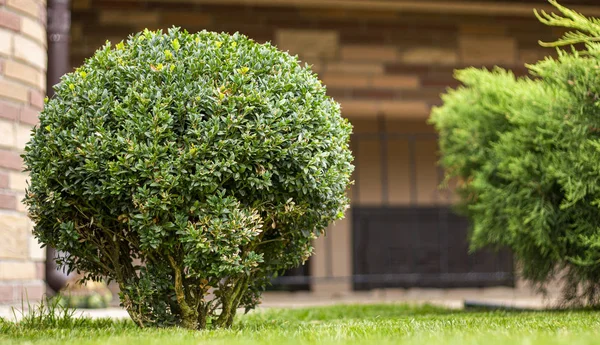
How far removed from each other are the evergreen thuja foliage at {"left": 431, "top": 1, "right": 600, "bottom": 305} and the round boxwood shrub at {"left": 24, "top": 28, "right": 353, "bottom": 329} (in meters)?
2.19

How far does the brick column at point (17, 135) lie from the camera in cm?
648

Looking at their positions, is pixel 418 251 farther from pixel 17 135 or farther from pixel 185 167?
pixel 185 167

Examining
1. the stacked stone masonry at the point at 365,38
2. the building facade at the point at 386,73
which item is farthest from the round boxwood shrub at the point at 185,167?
the stacked stone masonry at the point at 365,38

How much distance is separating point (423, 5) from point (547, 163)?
4500mm

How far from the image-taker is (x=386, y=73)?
10711mm

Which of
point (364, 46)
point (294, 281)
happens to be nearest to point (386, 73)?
point (364, 46)

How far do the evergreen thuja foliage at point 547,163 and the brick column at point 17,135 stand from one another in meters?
4.11

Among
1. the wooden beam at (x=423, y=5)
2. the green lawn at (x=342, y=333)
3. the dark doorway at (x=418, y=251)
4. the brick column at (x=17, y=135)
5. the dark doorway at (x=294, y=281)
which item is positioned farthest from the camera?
the dark doorway at (x=418, y=251)

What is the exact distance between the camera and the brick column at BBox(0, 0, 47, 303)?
21.3 feet

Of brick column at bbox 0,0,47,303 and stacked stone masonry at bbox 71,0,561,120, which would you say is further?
stacked stone masonry at bbox 71,0,561,120

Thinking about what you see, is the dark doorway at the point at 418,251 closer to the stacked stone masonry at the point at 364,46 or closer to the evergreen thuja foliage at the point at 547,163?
the stacked stone masonry at the point at 364,46

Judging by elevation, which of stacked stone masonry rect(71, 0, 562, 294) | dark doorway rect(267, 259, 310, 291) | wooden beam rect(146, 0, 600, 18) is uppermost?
wooden beam rect(146, 0, 600, 18)

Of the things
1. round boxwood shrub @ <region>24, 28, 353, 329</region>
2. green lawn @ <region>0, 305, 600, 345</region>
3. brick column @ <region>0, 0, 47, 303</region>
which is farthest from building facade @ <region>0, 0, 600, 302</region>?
round boxwood shrub @ <region>24, 28, 353, 329</region>

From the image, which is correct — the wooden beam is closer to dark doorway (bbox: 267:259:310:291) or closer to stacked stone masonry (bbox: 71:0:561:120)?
stacked stone masonry (bbox: 71:0:561:120)
